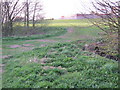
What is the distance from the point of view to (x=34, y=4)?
2736 cm

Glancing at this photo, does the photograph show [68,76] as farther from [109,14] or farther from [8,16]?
[8,16]

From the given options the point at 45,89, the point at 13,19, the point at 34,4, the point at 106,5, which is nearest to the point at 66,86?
the point at 45,89

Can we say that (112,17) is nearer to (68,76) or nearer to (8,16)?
(68,76)

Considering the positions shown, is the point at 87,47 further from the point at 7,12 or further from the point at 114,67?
the point at 7,12

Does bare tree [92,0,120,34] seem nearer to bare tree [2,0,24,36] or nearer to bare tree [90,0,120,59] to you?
bare tree [90,0,120,59]

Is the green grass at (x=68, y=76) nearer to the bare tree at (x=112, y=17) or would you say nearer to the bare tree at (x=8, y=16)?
the bare tree at (x=112, y=17)

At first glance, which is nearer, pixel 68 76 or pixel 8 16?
pixel 68 76

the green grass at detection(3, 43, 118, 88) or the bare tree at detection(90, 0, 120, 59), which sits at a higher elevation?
the bare tree at detection(90, 0, 120, 59)

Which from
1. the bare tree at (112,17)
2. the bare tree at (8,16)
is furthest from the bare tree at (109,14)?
the bare tree at (8,16)

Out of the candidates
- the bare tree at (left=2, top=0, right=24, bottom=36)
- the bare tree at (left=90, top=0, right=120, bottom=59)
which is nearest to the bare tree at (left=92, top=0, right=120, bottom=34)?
the bare tree at (left=90, top=0, right=120, bottom=59)

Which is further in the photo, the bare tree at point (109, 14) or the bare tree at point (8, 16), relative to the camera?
the bare tree at point (8, 16)

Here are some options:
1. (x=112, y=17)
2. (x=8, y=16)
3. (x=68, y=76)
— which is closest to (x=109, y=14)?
(x=112, y=17)

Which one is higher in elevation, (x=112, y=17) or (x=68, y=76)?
(x=112, y=17)

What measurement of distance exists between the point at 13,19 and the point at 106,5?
19388 millimetres
